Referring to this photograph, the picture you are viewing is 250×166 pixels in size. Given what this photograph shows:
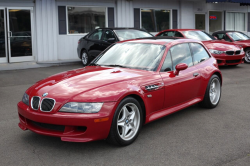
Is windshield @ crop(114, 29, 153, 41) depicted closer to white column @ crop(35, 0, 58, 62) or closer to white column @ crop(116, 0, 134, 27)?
white column @ crop(35, 0, 58, 62)

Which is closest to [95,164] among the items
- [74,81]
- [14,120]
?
[74,81]

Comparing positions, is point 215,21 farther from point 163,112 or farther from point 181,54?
point 163,112

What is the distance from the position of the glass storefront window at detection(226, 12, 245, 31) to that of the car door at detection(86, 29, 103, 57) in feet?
41.1

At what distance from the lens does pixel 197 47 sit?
634 cm

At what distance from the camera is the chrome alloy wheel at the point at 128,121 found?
4324mm

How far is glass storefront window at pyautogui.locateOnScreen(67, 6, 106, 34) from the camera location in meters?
15.2

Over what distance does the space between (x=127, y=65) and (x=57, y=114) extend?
1712mm

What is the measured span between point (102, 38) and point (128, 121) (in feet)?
27.3

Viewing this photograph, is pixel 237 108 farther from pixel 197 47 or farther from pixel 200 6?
pixel 200 6

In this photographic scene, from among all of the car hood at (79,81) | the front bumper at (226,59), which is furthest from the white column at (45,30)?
the car hood at (79,81)

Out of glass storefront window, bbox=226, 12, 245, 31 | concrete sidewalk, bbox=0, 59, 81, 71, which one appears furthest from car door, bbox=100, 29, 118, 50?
glass storefront window, bbox=226, 12, 245, 31

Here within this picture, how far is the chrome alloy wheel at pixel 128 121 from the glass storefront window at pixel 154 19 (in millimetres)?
13354

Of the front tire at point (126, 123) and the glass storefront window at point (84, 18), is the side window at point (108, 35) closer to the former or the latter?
the glass storefront window at point (84, 18)

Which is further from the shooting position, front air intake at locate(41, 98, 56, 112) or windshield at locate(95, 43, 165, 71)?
windshield at locate(95, 43, 165, 71)
